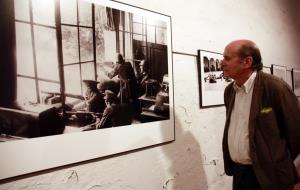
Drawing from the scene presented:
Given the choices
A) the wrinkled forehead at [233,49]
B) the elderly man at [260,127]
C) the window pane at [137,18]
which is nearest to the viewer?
the window pane at [137,18]

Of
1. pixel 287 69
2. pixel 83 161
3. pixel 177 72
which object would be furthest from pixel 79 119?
pixel 287 69

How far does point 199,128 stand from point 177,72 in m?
0.57

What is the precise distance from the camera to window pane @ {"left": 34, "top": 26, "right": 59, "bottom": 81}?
51.5 inches

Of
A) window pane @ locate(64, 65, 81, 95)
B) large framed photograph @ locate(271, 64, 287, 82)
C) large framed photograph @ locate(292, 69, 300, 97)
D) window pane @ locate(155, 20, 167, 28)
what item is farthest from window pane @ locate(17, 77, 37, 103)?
large framed photograph @ locate(292, 69, 300, 97)

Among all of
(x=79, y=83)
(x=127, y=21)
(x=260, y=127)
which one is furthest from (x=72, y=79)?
(x=260, y=127)

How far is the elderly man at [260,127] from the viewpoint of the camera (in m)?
1.89

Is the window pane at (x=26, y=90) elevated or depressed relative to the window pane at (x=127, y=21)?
depressed

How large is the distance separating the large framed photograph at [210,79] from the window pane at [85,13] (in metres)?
1.18

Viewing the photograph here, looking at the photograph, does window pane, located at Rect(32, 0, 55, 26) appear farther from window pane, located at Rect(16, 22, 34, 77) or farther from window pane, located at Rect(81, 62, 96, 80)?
window pane, located at Rect(81, 62, 96, 80)

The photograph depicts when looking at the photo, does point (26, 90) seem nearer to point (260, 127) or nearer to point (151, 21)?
point (151, 21)

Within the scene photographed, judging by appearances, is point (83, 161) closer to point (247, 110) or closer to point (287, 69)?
point (247, 110)

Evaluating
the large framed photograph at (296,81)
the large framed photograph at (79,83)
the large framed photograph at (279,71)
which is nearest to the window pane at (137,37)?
the large framed photograph at (79,83)

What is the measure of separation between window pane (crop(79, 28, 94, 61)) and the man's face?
1.08 m

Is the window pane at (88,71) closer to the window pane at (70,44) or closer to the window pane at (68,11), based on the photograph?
the window pane at (70,44)
